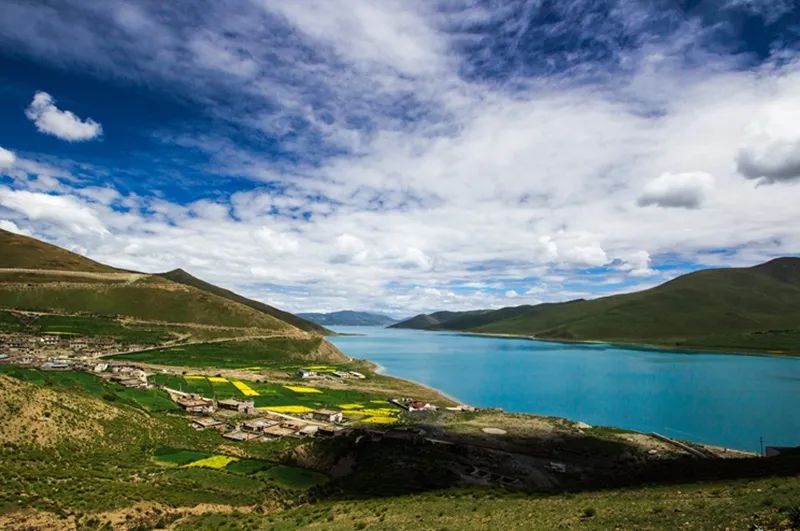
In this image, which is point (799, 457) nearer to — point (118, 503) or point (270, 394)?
point (118, 503)

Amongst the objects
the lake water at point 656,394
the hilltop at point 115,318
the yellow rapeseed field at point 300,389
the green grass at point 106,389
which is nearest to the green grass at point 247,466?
the green grass at point 106,389

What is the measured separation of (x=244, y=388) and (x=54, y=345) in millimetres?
69462

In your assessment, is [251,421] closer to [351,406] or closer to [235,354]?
[351,406]

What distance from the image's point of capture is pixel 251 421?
67312 mm

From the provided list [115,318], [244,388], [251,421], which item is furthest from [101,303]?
[251,421]

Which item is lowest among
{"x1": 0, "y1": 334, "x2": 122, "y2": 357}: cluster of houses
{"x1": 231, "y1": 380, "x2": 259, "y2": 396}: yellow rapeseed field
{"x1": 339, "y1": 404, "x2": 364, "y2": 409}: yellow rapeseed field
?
{"x1": 339, "y1": 404, "x2": 364, "y2": 409}: yellow rapeseed field

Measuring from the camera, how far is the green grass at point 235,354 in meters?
137

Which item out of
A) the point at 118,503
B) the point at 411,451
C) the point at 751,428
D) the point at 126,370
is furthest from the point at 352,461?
the point at 751,428

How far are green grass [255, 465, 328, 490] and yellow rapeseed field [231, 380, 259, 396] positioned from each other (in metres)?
53.1

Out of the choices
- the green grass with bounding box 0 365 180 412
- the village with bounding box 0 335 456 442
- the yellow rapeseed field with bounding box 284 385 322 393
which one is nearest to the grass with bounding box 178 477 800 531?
the village with bounding box 0 335 456 442

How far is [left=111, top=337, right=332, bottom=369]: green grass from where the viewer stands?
449 ft

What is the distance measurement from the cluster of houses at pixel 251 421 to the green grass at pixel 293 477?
14.0 m

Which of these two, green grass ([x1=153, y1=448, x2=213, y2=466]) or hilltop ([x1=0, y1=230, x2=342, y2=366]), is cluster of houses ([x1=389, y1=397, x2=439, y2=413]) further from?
hilltop ([x1=0, y1=230, x2=342, y2=366])

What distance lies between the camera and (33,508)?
A: 28672mm
